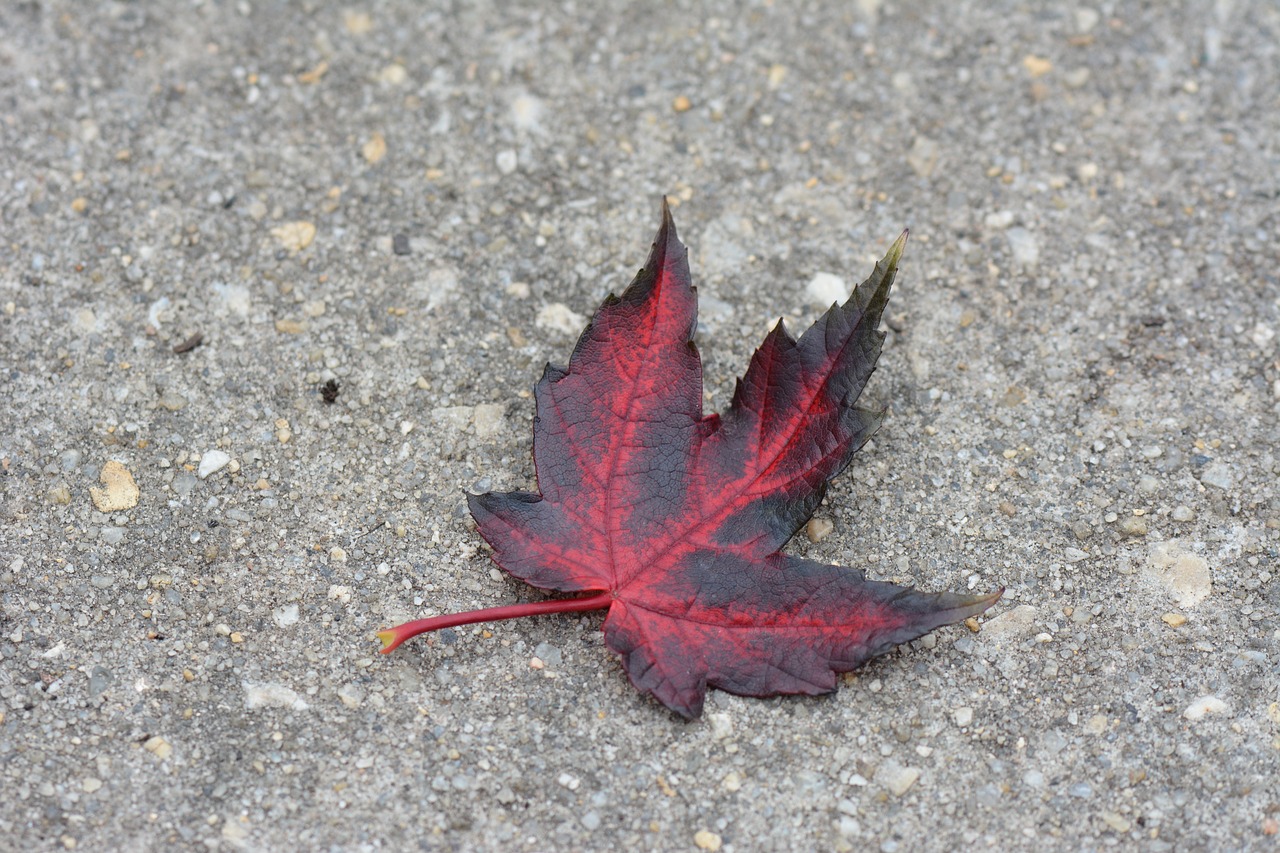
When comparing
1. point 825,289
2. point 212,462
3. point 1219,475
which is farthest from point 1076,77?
point 212,462

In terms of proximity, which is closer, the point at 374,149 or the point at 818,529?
the point at 818,529

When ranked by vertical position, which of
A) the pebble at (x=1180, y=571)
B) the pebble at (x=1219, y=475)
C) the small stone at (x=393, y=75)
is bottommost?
the pebble at (x=1180, y=571)

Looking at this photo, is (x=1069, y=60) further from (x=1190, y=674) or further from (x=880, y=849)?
(x=880, y=849)

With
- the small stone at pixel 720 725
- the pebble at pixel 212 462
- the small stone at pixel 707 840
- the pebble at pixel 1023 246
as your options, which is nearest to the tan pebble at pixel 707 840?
the small stone at pixel 707 840

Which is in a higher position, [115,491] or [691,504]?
[691,504]

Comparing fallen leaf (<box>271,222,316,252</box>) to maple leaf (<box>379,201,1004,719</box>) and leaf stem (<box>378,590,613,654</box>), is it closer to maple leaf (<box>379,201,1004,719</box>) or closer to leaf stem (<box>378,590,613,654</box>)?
maple leaf (<box>379,201,1004,719</box>)

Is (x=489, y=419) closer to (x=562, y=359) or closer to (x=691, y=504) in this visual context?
(x=562, y=359)

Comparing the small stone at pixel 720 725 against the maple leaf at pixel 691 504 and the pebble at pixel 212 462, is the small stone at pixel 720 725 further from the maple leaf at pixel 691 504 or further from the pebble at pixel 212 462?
the pebble at pixel 212 462
